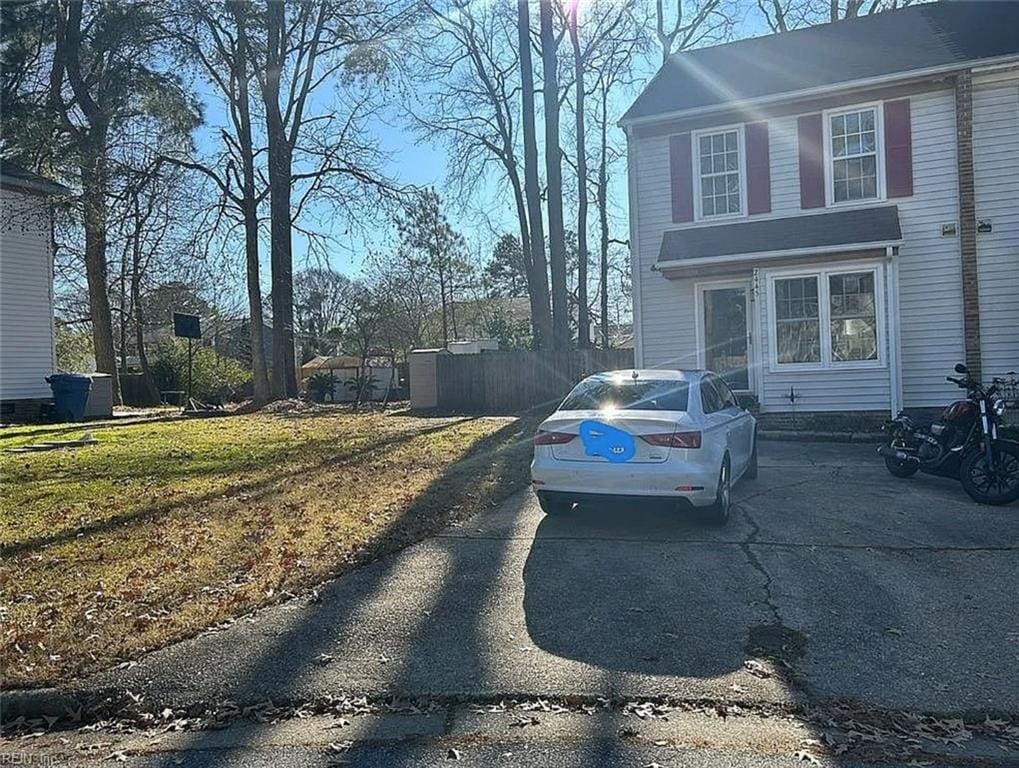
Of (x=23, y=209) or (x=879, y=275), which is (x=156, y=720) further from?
(x=23, y=209)

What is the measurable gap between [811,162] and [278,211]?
55.7 feet

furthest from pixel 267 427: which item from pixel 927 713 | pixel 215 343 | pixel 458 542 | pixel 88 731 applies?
pixel 215 343

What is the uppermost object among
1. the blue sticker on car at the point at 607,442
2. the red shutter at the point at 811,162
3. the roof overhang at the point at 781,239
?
the red shutter at the point at 811,162

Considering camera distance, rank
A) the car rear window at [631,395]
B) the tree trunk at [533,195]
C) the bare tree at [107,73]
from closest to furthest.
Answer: the car rear window at [631,395] → the bare tree at [107,73] → the tree trunk at [533,195]

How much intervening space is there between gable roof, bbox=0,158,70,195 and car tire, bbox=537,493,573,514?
16603 mm

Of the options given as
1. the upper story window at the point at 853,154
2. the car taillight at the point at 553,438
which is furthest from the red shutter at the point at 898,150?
the car taillight at the point at 553,438

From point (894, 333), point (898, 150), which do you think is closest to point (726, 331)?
point (894, 333)

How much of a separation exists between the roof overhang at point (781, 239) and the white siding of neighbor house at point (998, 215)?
153 cm

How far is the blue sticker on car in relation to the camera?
6.88 metres

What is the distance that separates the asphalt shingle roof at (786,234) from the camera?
13.9 m

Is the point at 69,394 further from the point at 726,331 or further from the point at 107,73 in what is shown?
the point at 726,331

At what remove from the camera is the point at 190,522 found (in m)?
7.55

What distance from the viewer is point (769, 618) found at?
5008mm

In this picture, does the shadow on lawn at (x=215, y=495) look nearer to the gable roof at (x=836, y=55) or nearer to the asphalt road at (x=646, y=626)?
the asphalt road at (x=646, y=626)
